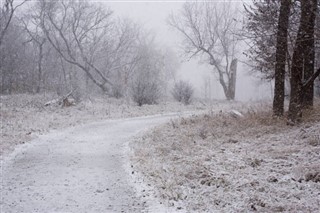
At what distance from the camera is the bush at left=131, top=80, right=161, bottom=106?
85.1ft

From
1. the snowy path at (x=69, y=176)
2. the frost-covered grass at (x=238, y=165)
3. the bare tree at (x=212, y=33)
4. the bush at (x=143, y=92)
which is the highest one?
the bare tree at (x=212, y=33)

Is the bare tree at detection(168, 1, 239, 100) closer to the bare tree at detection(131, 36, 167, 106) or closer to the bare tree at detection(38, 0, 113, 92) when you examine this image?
the bare tree at detection(131, 36, 167, 106)

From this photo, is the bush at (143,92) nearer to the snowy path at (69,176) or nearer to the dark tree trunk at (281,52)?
the snowy path at (69,176)

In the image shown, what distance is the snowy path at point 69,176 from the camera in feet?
21.6

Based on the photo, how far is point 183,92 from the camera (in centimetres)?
2947

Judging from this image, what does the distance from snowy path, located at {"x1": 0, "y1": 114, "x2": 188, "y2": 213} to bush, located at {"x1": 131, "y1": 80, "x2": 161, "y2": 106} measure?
12573 millimetres

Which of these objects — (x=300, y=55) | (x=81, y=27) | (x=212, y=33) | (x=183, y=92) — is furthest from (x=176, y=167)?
(x=81, y=27)

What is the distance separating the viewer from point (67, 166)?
925 centimetres

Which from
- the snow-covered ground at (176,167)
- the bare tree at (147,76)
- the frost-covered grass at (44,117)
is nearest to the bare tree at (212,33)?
the bare tree at (147,76)

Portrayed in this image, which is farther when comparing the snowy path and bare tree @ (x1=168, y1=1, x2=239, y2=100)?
bare tree @ (x1=168, y1=1, x2=239, y2=100)

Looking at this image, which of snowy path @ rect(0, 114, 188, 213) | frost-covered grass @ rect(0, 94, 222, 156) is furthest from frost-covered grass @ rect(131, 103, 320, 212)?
frost-covered grass @ rect(0, 94, 222, 156)

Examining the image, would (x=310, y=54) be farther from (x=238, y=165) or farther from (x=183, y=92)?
(x=183, y=92)

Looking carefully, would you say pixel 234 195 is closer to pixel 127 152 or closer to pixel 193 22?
pixel 127 152

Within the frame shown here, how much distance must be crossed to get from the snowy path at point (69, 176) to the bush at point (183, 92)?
16.3m
